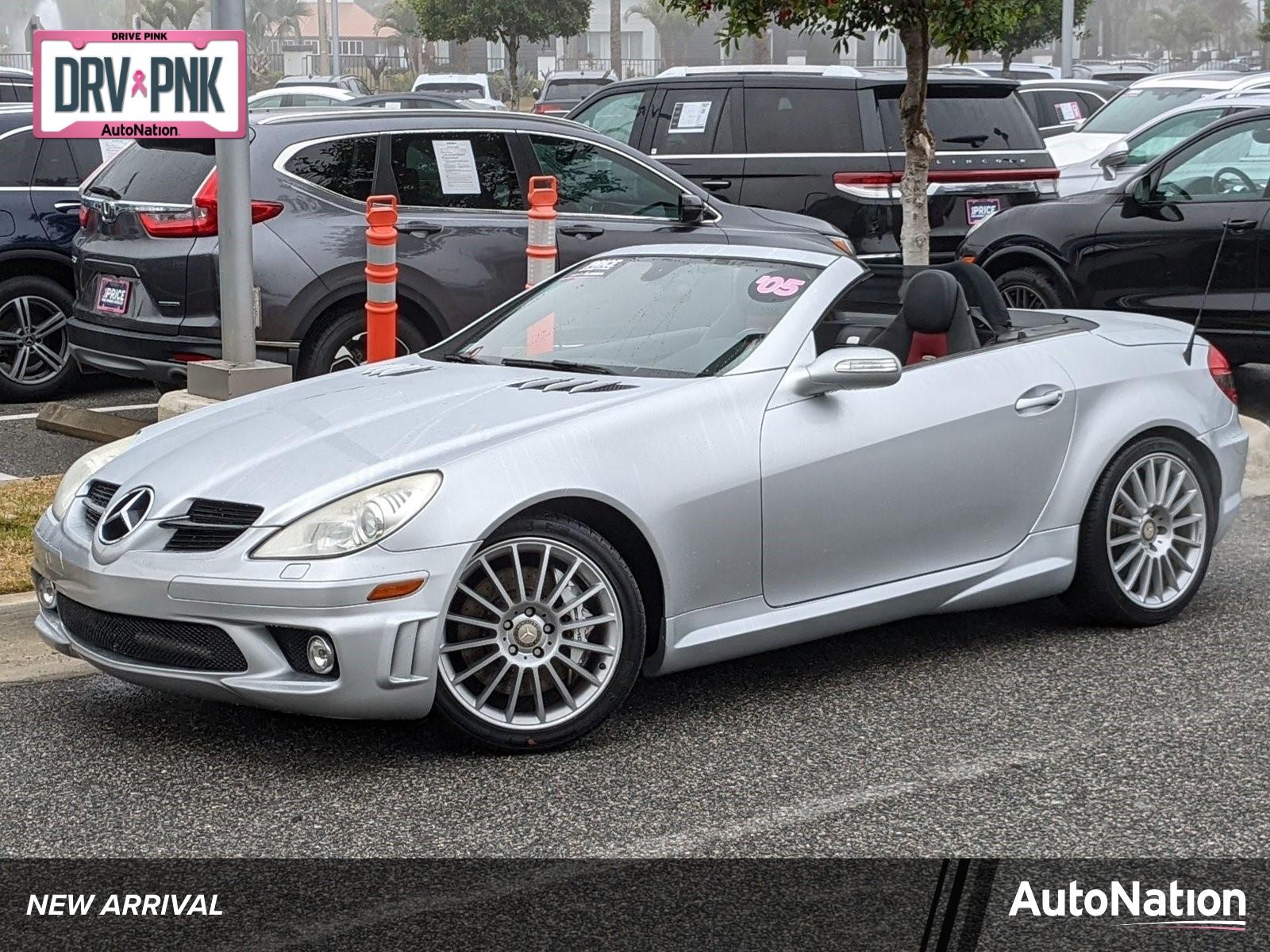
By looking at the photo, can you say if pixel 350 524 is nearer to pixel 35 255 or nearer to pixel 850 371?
pixel 850 371

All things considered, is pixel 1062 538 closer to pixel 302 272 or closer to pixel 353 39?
pixel 302 272

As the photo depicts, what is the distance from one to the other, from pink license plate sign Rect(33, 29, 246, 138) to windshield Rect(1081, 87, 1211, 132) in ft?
43.4

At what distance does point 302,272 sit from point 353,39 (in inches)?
4860

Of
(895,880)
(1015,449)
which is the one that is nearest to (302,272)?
(1015,449)

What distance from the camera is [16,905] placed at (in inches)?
161

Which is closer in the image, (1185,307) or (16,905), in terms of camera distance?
(16,905)

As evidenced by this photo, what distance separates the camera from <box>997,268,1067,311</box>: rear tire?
11742 mm

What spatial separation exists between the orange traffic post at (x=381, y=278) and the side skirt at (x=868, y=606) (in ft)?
11.3

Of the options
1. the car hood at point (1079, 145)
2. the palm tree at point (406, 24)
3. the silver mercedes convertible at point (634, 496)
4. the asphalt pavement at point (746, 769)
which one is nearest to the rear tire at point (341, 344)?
the silver mercedes convertible at point (634, 496)

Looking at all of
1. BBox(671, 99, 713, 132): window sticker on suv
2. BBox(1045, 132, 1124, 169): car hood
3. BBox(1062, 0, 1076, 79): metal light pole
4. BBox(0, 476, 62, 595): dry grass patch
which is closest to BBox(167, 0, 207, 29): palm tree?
BBox(1062, 0, 1076, 79): metal light pole

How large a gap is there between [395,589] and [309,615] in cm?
23

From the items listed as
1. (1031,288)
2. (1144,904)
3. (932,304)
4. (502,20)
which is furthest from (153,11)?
(1144,904)

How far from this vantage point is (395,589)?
4840 millimetres

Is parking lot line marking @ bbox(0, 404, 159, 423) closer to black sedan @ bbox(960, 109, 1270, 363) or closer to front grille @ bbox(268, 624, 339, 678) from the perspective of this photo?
black sedan @ bbox(960, 109, 1270, 363)
